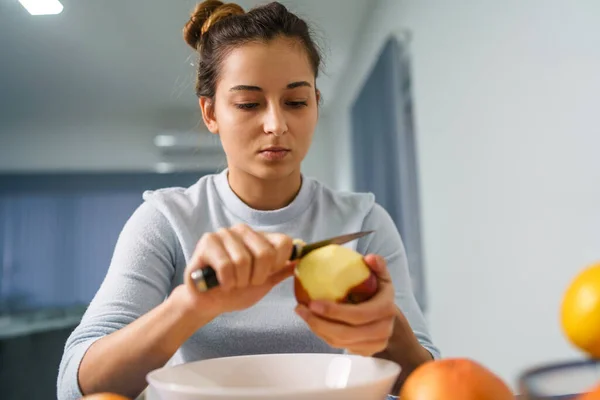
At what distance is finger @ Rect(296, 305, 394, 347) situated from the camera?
463 millimetres

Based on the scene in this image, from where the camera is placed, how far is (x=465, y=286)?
1.64 m

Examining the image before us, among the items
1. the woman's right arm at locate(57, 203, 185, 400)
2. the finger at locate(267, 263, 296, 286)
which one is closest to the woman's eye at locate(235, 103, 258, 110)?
the woman's right arm at locate(57, 203, 185, 400)

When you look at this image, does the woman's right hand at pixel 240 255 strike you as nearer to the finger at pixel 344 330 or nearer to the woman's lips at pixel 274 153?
the finger at pixel 344 330

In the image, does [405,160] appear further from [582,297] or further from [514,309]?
[582,297]

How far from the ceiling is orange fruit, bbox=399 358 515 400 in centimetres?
183

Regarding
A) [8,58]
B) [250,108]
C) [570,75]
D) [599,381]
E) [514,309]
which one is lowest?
[514,309]

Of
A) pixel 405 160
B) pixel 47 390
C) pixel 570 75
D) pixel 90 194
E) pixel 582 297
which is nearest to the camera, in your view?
pixel 582 297

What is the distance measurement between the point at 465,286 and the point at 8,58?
318cm

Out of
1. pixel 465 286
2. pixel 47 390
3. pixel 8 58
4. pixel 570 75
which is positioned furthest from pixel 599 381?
pixel 8 58

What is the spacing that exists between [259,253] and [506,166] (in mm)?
1103

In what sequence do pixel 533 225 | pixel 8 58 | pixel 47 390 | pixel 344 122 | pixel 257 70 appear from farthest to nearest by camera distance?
pixel 344 122 → pixel 8 58 → pixel 47 390 → pixel 533 225 → pixel 257 70

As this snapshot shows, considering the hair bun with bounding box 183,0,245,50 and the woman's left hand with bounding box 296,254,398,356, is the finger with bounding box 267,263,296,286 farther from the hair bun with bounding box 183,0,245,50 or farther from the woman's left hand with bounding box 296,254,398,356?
the hair bun with bounding box 183,0,245,50

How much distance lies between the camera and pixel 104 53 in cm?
325

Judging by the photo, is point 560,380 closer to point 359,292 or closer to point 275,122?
point 359,292
